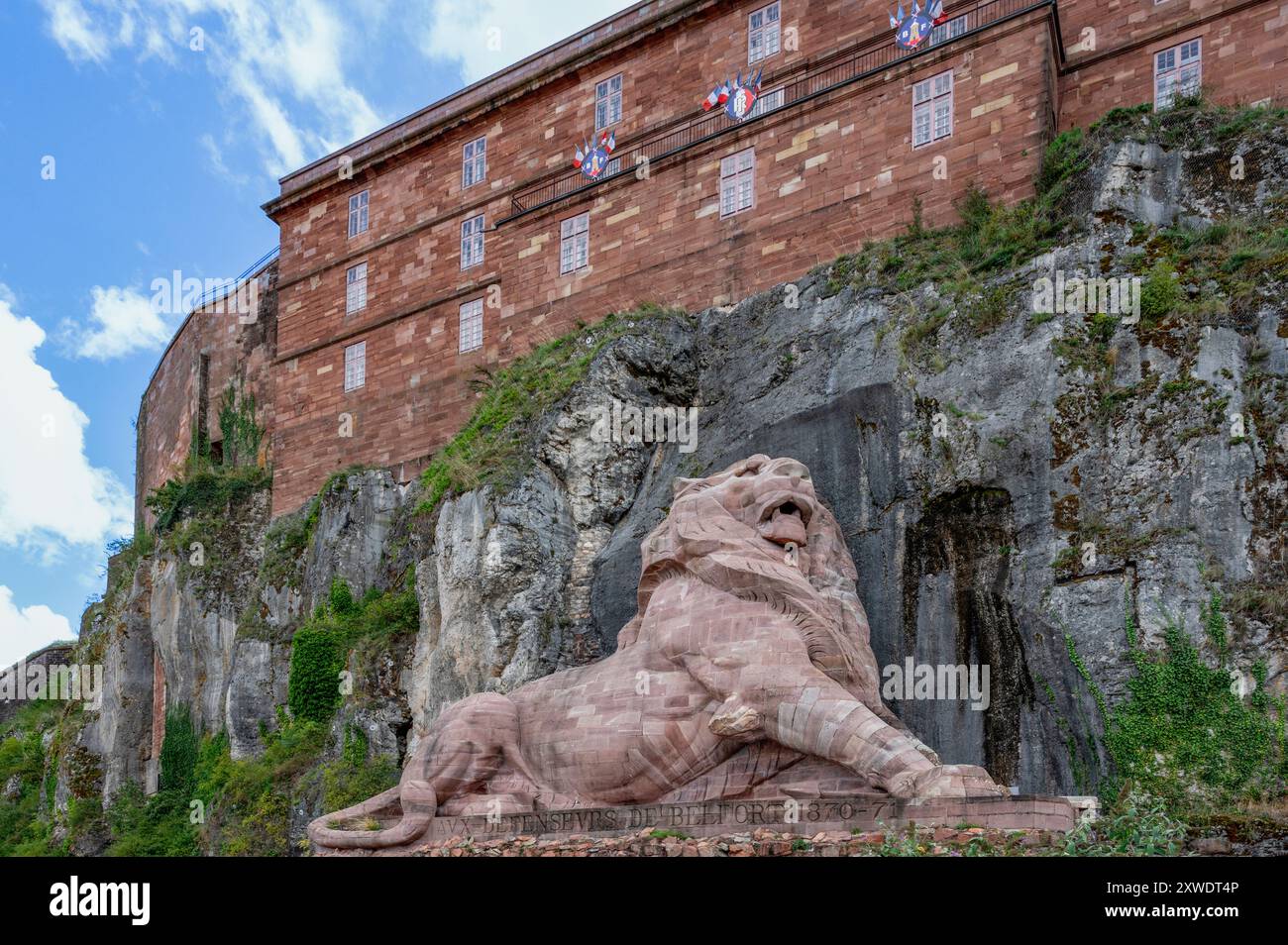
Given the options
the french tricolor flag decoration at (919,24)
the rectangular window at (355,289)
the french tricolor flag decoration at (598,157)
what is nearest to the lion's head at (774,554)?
the french tricolor flag decoration at (919,24)

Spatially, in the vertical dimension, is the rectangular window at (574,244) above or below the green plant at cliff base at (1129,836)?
above

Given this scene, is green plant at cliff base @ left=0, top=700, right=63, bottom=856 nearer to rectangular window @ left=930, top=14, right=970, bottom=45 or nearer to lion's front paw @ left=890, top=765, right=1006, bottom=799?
rectangular window @ left=930, top=14, right=970, bottom=45

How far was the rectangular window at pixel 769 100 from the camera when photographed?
28.4 meters

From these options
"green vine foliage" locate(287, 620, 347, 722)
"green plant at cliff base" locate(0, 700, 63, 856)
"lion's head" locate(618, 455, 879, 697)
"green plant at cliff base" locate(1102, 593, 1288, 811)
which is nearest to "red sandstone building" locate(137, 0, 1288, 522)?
"green vine foliage" locate(287, 620, 347, 722)

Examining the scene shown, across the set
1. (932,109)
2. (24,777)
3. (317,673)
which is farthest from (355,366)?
(24,777)

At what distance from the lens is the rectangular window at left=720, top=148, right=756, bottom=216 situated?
2691cm

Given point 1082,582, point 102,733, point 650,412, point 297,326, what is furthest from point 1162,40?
point 102,733

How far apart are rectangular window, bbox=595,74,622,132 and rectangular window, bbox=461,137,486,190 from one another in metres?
3.87

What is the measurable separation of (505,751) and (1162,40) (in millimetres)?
16384

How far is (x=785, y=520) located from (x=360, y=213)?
23675mm

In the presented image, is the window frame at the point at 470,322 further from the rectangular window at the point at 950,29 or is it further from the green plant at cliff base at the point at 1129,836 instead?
the green plant at cliff base at the point at 1129,836

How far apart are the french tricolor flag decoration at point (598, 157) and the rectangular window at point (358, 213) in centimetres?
769

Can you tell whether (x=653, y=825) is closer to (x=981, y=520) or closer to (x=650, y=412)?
(x=981, y=520)

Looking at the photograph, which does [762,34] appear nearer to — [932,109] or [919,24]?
[919,24]
